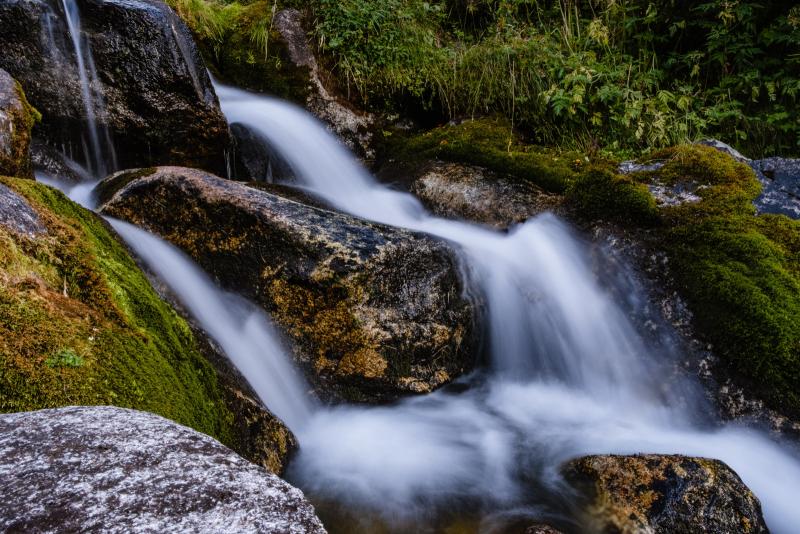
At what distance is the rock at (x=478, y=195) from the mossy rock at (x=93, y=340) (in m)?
3.34

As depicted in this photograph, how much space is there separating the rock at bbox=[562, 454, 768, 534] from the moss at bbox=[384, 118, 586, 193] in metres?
3.33

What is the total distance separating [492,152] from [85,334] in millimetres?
4948

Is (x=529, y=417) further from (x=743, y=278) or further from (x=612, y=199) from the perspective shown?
(x=612, y=199)

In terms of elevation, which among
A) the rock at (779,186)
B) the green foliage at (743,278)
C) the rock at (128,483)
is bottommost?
the green foliage at (743,278)

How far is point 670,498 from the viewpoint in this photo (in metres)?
2.60

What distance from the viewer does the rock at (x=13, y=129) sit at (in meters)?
3.54

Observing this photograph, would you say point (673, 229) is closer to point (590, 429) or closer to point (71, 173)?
point (590, 429)

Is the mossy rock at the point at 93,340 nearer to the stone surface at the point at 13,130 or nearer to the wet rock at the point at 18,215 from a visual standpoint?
the wet rock at the point at 18,215

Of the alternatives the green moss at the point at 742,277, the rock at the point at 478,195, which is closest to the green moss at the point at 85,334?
the green moss at the point at 742,277

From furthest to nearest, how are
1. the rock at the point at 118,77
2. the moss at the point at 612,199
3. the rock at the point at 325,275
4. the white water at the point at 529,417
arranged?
1. the rock at the point at 118,77
2. the moss at the point at 612,199
3. the rock at the point at 325,275
4. the white water at the point at 529,417

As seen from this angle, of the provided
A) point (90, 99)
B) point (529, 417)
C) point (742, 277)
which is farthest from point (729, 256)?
point (90, 99)

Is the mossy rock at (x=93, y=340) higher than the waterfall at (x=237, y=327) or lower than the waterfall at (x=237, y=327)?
higher

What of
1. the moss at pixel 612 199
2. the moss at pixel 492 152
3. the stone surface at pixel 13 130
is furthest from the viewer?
the moss at pixel 492 152

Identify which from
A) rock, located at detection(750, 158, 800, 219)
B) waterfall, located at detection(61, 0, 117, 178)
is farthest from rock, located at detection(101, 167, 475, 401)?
rock, located at detection(750, 158, 800, 219)
